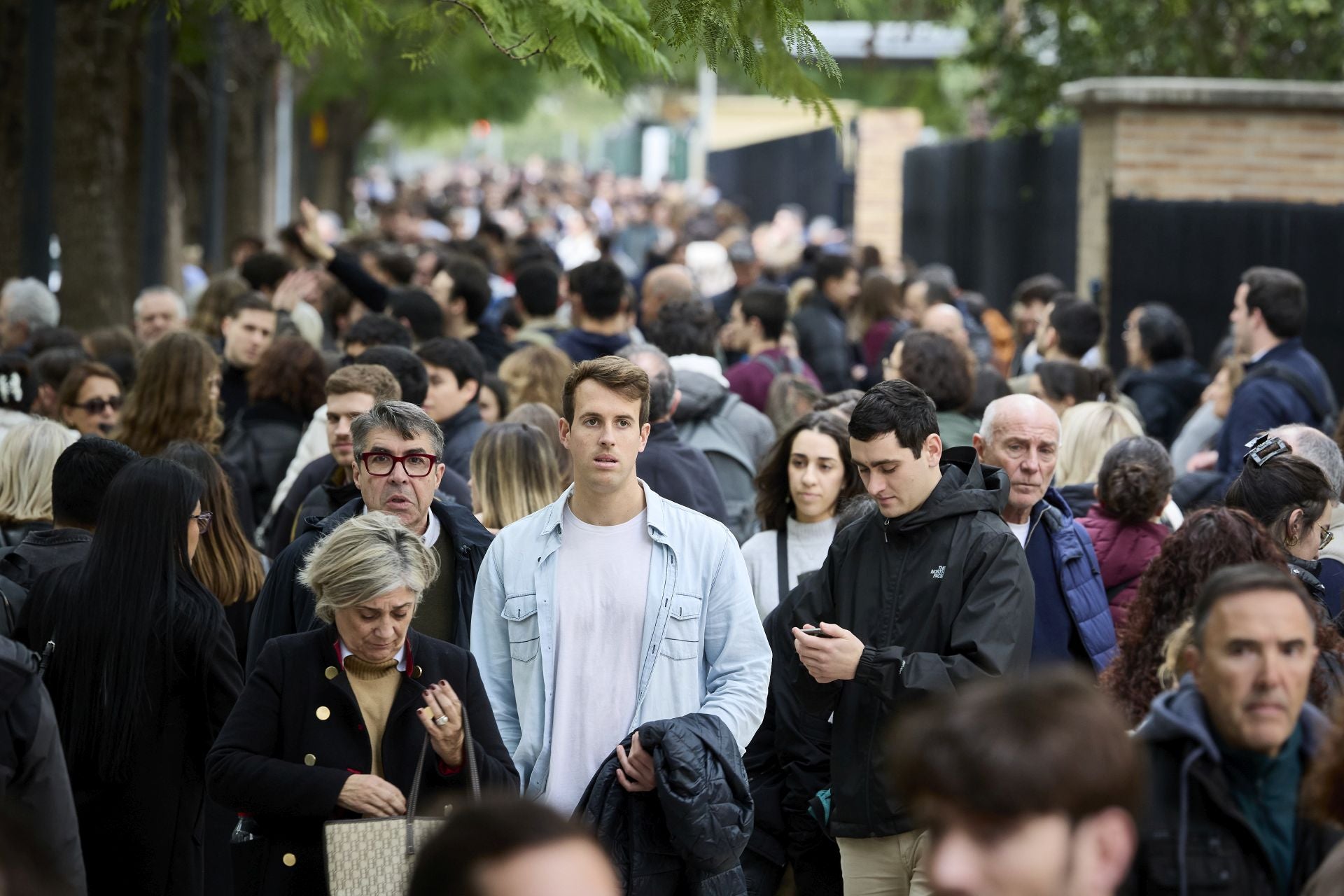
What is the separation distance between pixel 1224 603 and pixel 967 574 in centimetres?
152

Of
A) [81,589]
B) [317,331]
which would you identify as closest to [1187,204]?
[317,331]

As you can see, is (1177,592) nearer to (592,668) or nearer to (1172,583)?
(1172,583)

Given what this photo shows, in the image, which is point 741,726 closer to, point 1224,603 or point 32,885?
point 1224,603

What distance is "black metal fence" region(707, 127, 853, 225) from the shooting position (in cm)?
3127


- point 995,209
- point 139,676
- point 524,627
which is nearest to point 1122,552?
point 524,627

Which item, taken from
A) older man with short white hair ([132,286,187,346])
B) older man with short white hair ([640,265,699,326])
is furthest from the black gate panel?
older man with short white hair ([132,286,187,346])

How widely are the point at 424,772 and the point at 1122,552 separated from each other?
2.82 meters

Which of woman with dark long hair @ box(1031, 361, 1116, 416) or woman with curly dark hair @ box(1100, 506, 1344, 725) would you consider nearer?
woman with curly dark hair @ box(1100, 506, 1344, 725)

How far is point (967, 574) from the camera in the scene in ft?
16.7

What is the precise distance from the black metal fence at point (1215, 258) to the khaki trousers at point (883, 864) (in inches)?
387

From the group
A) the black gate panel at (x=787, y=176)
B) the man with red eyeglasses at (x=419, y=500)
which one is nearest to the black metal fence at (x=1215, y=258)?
the man with red eyeglasses at (x=419, y=500)

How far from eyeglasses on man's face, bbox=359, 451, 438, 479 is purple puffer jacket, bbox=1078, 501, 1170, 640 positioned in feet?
7.65

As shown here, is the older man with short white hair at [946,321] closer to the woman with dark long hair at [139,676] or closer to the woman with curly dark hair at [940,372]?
the woman with curly dark hair at [940,372]

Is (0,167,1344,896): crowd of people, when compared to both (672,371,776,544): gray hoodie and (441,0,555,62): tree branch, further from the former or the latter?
(441,0,555,62): tree branch
